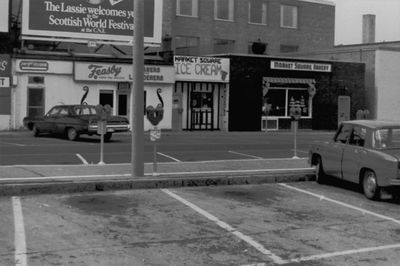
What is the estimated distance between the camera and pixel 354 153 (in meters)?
12.1

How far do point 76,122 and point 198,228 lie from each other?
51.6ft

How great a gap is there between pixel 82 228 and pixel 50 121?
1723cm

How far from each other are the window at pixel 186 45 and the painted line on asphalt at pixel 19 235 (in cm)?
3470

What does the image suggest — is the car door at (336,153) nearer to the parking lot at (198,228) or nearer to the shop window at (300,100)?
the parking lot at (198,228)

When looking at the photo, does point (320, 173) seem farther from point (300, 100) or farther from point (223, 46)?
point (223, 46)

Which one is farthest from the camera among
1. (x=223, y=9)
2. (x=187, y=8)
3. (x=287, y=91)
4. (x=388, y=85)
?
(x=223, y=9)

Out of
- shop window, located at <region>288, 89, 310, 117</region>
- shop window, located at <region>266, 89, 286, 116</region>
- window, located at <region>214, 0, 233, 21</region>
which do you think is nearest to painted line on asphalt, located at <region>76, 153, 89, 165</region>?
shop window, located at <region>266, 89, 286, 116</region>

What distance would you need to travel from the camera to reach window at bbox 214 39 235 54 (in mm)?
46438

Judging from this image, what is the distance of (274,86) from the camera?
3575 cm

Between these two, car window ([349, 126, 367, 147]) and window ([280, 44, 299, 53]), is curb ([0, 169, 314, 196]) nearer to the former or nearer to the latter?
car window ([349, 126, 367, 147])

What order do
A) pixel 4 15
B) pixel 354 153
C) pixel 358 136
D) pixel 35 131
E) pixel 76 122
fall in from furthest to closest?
pixel 4 15 → pixel 35 131 → pixel 76 122 → pixel 358 136 → pixel 354 153

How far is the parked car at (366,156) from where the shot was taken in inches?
438

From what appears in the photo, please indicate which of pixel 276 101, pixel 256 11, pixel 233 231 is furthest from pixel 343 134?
pixel 256 11

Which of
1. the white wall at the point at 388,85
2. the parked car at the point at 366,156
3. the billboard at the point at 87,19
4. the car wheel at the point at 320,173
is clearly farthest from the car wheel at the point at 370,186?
the white wall at the point at 388,85
